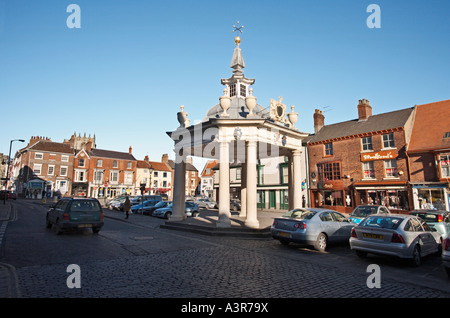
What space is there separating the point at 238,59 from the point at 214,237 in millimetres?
12220

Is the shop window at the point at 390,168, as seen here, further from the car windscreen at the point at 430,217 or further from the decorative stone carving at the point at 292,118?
the car windscreen at the point at 430,217

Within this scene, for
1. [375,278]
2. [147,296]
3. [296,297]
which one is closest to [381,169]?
[375,278]

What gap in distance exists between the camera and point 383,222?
8.44 metres

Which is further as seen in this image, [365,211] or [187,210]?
[187,210]

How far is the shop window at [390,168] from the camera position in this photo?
26.7 meters

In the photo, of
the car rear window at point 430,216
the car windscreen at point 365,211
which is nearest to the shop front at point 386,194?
the car windscreen at point 365,211

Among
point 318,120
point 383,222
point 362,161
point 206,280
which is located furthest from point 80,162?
point 383,222

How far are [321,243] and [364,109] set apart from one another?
26162 millimetres

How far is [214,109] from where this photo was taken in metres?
17.2

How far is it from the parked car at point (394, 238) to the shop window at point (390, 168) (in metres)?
20.3

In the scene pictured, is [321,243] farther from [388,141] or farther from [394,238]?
[388,141]

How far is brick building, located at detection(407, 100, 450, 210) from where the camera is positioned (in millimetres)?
23234

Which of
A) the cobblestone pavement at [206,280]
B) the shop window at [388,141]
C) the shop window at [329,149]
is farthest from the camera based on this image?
the shop window at [329,149]
